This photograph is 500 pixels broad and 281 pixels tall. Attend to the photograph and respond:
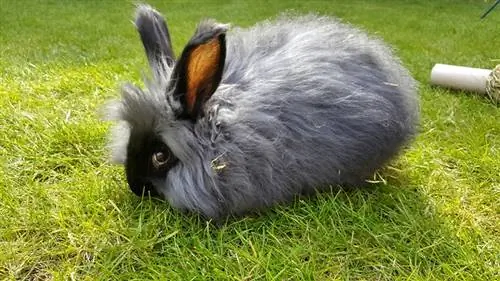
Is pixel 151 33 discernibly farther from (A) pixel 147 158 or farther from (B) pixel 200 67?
(A) pixel 147 158

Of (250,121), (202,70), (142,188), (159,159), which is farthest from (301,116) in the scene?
(142,188)

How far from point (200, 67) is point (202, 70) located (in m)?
0.01

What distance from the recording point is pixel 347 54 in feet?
6.97

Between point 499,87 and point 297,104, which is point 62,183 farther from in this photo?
point 499,87

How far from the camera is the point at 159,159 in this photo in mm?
1906

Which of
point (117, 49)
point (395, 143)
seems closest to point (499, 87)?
point (395, 143)

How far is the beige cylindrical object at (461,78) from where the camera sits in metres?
3.32

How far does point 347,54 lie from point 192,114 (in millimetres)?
655

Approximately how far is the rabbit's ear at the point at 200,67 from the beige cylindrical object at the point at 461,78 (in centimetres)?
208

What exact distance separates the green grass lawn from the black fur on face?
0.42 feet

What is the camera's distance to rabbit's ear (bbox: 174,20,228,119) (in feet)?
5.59

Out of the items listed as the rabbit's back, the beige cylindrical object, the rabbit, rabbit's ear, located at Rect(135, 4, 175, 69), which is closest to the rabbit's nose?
the rabbit

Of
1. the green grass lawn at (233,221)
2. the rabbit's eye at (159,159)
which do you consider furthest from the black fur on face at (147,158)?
the green grass lawn at (233,221)

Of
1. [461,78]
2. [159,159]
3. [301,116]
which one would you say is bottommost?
[461,78]
